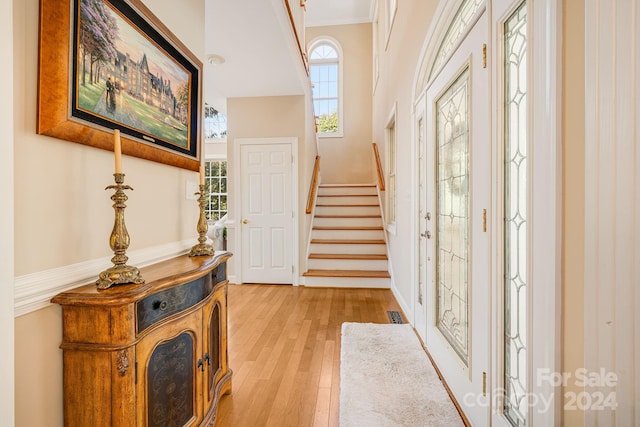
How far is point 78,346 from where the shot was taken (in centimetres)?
96

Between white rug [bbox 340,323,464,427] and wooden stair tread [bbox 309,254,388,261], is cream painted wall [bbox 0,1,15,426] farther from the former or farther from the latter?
wooden stair tread [bbox 309,254,388,261]

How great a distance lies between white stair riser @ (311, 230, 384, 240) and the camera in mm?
4785

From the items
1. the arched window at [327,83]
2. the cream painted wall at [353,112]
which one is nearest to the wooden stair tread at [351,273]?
the cream painted wall at [353,112]

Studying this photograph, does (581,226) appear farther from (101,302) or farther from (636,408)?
(101,302)

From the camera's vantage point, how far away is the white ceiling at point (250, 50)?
2.47 meters

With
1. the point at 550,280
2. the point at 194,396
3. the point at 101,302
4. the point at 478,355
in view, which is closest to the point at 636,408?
the point at 550,280

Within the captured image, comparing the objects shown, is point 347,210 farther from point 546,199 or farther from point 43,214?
point 43,214

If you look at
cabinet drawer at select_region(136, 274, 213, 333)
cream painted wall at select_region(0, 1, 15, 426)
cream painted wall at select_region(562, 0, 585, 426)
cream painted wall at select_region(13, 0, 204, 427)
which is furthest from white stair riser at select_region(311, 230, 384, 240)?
cream painted wall at select_region(0, 1, 15, 426)

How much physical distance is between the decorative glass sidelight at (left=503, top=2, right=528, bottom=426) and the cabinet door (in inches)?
54.1

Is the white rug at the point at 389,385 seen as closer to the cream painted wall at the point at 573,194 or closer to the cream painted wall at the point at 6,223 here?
the cream painted wall at the point at 573,194

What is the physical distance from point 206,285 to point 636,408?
4.93 ft

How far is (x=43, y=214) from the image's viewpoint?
0.94 m

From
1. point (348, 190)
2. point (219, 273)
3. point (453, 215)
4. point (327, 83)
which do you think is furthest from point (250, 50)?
point (327, 83)

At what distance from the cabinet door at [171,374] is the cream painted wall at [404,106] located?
7.01ft
